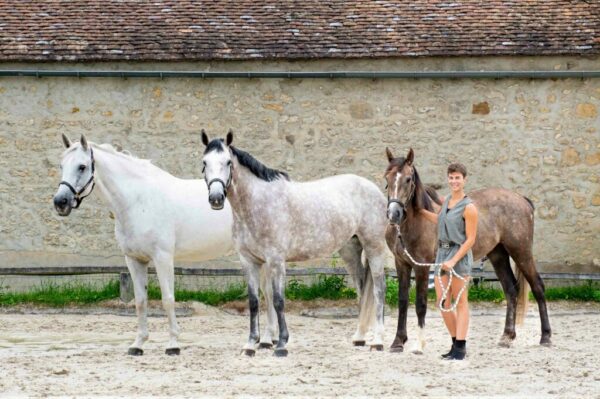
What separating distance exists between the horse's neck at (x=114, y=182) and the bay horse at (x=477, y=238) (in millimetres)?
2718

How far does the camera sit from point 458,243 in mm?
10703

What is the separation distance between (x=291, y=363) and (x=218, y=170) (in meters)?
1.98

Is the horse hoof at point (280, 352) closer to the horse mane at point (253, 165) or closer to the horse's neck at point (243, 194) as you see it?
the horse's neck at point (243, 194)

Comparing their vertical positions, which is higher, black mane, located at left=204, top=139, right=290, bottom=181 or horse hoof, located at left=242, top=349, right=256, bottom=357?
black mane, located at left=204, top=139, right=290, bottom=181

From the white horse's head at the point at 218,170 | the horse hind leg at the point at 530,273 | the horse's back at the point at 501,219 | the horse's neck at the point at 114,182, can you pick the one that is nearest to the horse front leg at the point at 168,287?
the horse's neck at the point at 114,182

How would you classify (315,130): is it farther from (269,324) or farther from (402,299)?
(402,299)

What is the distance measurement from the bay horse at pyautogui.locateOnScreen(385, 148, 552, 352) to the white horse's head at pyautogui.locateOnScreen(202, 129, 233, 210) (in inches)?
61.4

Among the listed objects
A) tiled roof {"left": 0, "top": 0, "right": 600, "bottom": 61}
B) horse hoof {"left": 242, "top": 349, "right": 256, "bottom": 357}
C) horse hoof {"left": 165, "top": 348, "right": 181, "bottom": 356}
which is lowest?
horse hoof {"left": 165, "top": 348, "right": 181, "bottom": 356}

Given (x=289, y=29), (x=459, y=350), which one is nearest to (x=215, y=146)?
(x=459, y=350)

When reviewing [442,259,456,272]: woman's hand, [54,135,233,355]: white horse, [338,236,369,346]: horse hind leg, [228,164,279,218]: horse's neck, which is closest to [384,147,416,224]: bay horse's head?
[442,259,456,272]: woman's hand

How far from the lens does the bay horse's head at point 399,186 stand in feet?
35.1

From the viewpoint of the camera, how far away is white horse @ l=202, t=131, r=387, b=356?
11219 mm

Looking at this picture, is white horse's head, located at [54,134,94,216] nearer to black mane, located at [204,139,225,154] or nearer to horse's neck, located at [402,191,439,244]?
black mane, located at [204,139,225,154]

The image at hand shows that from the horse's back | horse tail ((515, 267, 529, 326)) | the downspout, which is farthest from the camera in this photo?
the downspout
